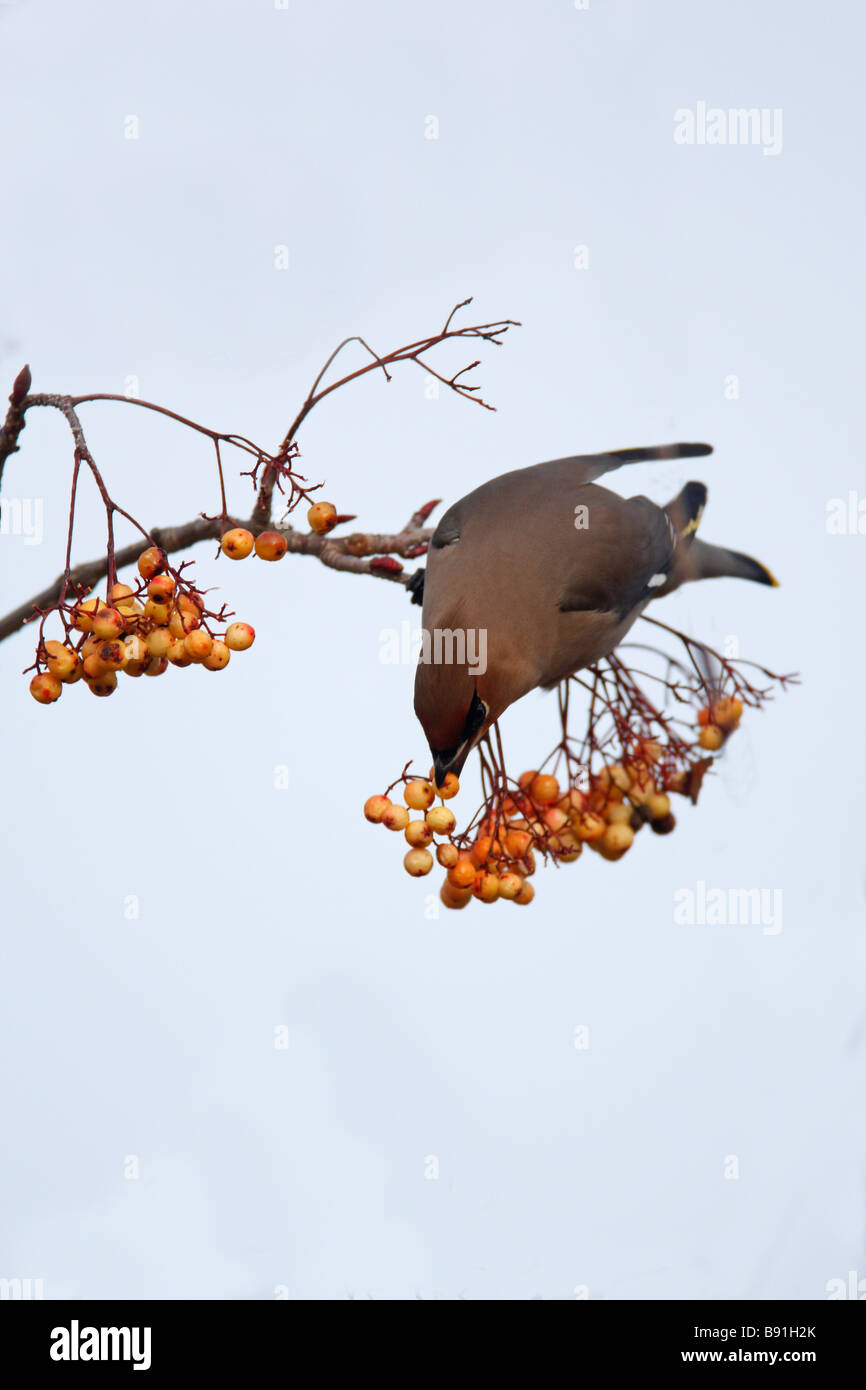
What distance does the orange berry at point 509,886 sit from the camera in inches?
69.4

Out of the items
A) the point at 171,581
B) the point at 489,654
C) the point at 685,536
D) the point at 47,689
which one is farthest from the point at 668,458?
the point at 47,689

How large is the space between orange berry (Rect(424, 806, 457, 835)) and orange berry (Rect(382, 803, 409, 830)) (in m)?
0.05

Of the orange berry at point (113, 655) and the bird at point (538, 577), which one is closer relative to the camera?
the orange berry at point (113, 655)

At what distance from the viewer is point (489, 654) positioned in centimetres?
185

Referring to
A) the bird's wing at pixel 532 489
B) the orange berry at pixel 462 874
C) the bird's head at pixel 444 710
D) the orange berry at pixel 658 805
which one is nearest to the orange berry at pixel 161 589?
the bird's head at pixel 444 710

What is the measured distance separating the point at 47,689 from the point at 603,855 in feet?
3.03

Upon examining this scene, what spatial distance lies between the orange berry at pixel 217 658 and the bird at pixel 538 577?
35 centimetres

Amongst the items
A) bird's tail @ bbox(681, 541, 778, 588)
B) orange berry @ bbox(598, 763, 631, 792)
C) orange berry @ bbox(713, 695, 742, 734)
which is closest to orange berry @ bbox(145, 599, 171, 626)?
orange berry @ bbox(598, 763, 631, 792)

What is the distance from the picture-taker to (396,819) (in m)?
1.71

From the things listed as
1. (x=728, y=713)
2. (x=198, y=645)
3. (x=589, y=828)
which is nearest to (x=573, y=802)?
(x=589, y=828)

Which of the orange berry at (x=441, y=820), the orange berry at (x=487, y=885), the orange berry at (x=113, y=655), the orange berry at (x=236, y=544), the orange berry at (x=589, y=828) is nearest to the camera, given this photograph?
the orange berry at (x=113, y=655)

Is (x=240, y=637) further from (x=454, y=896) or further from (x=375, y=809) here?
(x=454, y=896)

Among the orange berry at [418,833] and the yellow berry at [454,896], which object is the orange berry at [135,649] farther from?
the yellow berry at [454,896]

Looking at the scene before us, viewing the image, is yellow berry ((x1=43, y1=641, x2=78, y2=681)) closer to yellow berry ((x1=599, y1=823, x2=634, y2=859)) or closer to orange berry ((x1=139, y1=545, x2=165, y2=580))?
orange berry ((x1=139, y1=545, x2=165, y2=580))
